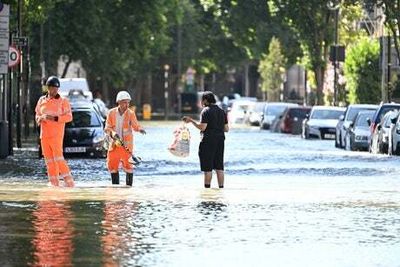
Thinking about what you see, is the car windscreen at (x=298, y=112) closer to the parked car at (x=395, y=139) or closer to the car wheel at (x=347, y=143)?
the car wheel at (x=347, y=143)

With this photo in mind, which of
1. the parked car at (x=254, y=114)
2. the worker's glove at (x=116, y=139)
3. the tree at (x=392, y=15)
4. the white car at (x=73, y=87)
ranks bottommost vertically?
the parked car at (x=254, y=114)

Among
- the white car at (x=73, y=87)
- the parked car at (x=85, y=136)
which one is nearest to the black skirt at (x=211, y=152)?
the parked car at (x=85, y=136)

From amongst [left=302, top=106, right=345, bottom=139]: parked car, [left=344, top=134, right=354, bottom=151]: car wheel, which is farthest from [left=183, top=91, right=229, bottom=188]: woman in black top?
[left=302, top=106, right=345, bottom=139]: parked car

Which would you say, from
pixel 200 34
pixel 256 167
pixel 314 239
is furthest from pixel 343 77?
pixel 314 239

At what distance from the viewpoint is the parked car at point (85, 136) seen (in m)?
38.1

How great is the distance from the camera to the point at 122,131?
23.8m

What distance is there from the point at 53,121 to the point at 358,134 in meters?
24.8

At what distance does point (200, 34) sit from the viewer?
117m

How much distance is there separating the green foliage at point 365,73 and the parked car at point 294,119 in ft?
11.5

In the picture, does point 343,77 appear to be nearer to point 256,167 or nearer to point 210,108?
point 256,167

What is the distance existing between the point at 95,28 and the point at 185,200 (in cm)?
5706

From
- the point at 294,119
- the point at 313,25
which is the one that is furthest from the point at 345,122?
the point at 313,25

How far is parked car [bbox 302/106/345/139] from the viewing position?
193ft

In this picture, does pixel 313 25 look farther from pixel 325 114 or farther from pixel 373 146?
pixel 373 146
